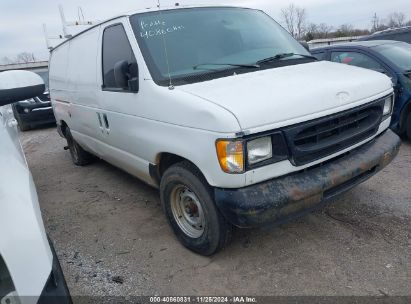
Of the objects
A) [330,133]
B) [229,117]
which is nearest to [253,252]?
[330,133]

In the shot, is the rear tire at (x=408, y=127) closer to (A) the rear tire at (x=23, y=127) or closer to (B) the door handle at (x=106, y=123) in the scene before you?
(B) the door handle at (x=106, y=123)

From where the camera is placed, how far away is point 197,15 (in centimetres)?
371

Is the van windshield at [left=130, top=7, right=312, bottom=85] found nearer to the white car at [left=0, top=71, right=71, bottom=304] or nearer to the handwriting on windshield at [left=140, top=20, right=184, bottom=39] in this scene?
the handwriting on windshield at [left=140, top=20, right=184, bottom=39]

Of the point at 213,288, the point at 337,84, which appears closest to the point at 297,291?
the point at 213,288

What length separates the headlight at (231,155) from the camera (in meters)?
2.47

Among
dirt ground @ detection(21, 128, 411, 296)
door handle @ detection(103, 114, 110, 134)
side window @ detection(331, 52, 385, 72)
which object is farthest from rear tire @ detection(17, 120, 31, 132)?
side window @ detection(331, 52, 385, 72)

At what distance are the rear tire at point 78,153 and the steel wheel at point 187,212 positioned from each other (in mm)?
3302

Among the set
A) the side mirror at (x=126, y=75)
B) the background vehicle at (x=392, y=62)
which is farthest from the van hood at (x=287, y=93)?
the background vehicle at (x=392, y=62)

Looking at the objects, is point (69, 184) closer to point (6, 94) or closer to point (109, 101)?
point (109, 101)

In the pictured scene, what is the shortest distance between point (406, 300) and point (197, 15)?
3024 millimetres

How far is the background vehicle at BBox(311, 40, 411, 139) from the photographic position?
5.61 metres

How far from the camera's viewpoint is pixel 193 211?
3264 millimetres

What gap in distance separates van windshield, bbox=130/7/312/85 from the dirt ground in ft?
5.05

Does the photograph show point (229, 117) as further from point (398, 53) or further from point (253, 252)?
point (398, 53)
